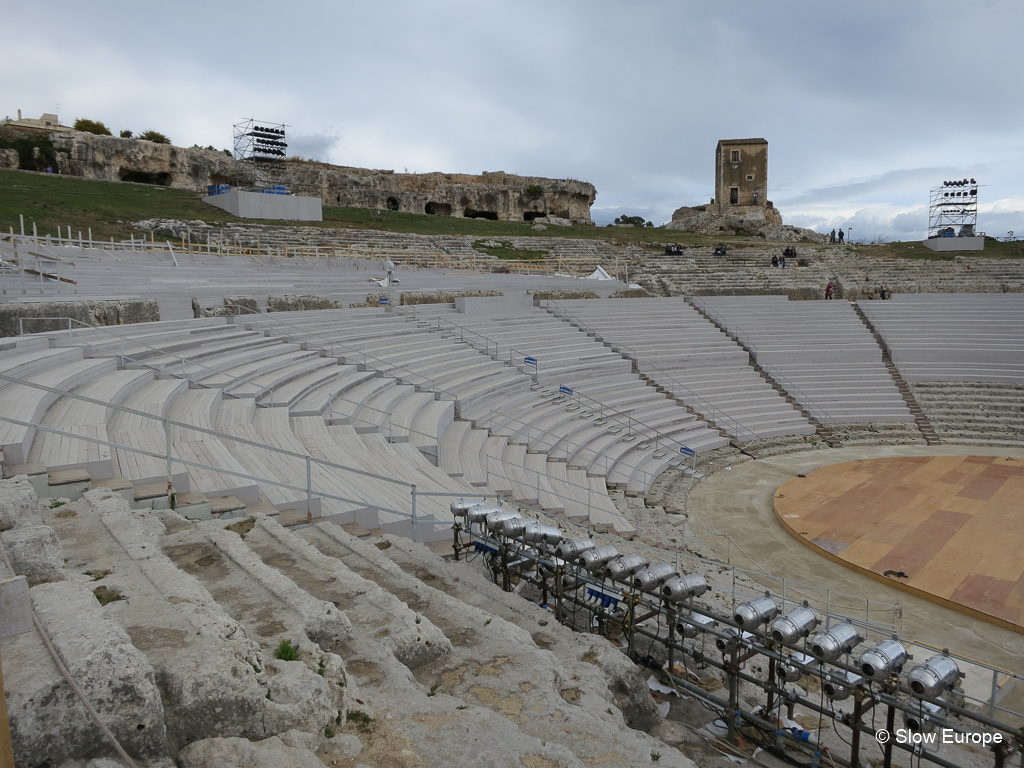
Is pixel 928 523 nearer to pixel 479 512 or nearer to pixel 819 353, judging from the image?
pixel 479 512

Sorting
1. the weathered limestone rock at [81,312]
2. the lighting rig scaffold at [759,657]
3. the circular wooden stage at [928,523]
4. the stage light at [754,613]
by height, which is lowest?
the circular wooden stage at [928,523]

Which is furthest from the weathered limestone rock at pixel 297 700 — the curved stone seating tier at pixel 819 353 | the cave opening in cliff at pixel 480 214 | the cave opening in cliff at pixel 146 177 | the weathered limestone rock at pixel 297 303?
the cave opening in cliff at pixel 480 214

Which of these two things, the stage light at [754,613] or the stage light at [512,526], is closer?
the stage light at [754,613]

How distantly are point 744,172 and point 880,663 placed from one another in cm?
5177

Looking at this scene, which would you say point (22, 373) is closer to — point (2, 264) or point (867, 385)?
point (2, 264)

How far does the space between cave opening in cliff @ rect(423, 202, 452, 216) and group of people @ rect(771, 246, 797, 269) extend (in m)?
27.1

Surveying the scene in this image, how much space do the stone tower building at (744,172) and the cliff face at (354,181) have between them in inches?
475

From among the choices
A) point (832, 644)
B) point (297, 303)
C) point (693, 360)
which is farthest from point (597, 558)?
point (693, 360)

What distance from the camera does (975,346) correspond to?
2103 cm

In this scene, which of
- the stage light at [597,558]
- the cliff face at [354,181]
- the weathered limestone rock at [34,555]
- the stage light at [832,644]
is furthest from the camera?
the cliff face at [354,181]

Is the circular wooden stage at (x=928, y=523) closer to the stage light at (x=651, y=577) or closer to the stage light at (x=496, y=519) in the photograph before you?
the stage light at (x=651, y=577)

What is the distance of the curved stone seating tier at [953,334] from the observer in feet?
66.4

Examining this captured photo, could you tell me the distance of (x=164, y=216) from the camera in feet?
99.3

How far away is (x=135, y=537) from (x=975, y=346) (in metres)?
24.7
